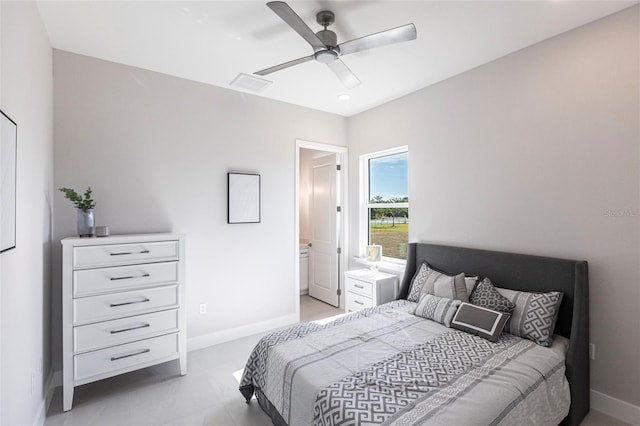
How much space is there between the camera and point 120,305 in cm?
249

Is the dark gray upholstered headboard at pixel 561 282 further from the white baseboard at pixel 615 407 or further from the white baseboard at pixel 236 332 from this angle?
the white baseboard at pixel 236 332

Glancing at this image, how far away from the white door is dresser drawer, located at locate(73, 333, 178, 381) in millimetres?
2464

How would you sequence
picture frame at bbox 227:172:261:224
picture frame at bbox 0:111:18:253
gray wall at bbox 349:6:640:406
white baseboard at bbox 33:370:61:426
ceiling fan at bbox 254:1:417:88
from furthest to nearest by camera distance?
picture frame at bbox 227:172:261:224
gray wall at bbox 349:6:640:406
white baseboard at bbox 33:370:61:426
ceiling fan at bbox 254:1:417:88
picture frame at bbox 0:111:18:253

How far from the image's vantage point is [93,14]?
2.20 metres

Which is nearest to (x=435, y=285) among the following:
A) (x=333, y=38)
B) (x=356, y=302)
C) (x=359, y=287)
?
(x=359, y=287)

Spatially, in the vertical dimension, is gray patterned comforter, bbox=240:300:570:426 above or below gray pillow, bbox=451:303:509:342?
below

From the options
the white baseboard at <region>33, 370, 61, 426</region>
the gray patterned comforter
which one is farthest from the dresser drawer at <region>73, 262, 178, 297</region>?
the gray patterned comforter

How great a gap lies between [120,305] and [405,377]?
2.13 metres

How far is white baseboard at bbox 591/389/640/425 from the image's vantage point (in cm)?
214

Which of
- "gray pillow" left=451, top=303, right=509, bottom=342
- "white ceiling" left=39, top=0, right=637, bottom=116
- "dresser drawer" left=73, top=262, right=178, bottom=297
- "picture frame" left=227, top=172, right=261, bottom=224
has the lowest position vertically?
"gray pillow" left=451, top=303, right=509, bottom=342

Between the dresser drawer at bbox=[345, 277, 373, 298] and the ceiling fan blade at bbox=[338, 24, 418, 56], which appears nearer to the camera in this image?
the ceiling fan blade at bbox=[338, 24, 418, 56]

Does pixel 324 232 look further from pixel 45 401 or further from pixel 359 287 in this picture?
pixel 45 401

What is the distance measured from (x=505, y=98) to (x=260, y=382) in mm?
2986

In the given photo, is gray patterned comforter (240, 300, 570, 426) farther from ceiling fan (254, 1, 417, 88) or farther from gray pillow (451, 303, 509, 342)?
ceiling fan (254, 1, 417, 88)
